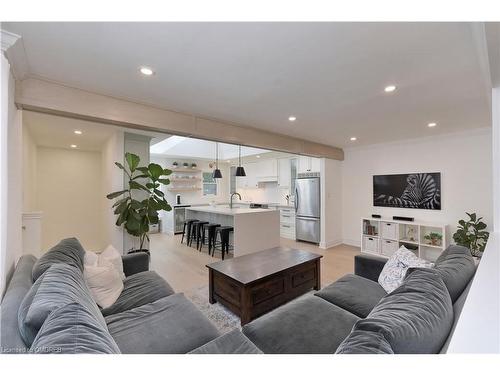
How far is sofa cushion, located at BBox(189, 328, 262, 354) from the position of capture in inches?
47.2

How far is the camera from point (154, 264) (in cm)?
399

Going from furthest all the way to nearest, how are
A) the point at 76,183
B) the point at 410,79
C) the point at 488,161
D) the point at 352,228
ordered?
the point at 352,228 < the point at 76,183 < the point at 488,161 < the point at 410,79

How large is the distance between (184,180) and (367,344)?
7.34 metres

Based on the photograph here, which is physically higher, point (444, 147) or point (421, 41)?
point (421, 41)

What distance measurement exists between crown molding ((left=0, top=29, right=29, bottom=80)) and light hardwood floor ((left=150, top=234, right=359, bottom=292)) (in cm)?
275

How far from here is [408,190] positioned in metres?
4.48

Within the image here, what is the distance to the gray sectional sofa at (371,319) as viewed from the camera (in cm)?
82

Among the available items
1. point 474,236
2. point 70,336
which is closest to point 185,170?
point 70,336

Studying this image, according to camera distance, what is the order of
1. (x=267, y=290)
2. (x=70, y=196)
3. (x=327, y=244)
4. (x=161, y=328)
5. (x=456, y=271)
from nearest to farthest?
(x=456, y=271) → (x=161, y=328) → (x=267, y=290) → (x=70, y=196) → (x=327, y=244)

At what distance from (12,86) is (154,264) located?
10.3 ft

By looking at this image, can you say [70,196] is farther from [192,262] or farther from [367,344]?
[367,344]
